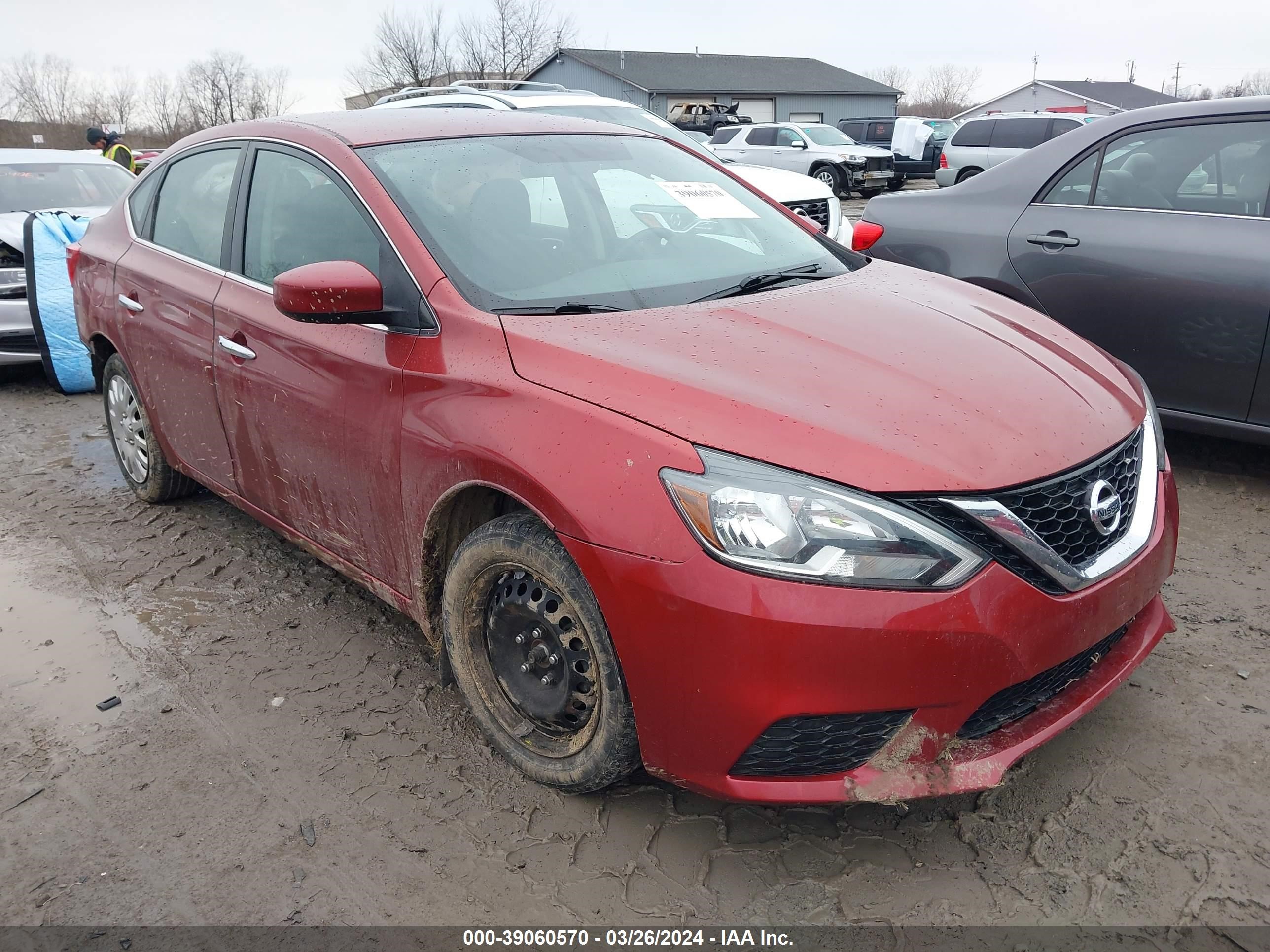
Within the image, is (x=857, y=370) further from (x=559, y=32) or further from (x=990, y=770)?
(x=559, y=32)

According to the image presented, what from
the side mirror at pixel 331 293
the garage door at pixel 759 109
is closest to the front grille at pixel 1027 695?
the side mirror at pixel 331 293

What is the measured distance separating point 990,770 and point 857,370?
0.90 meters

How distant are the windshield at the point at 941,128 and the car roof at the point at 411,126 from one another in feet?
80.7

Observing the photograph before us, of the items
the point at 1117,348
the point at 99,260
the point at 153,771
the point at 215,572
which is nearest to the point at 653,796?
the point at 153,771

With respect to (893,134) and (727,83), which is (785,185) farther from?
(727,83)

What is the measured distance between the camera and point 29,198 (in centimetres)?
761

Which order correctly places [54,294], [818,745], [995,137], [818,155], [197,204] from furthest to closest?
[818,155] < [995,137] < [54,294] < [197,204] < [818,745]

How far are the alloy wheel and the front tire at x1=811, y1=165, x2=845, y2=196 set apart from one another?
19.3m

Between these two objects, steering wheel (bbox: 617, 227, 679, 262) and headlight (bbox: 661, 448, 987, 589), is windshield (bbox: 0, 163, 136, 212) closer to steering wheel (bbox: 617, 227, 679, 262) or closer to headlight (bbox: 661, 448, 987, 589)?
steering wheel (bbox: 617, 227, 679, 262)

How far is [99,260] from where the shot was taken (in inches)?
167

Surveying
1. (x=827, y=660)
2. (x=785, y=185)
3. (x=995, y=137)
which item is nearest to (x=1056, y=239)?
(x=827, y=660)

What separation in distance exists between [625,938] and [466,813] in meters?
0.57

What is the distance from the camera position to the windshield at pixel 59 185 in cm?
757

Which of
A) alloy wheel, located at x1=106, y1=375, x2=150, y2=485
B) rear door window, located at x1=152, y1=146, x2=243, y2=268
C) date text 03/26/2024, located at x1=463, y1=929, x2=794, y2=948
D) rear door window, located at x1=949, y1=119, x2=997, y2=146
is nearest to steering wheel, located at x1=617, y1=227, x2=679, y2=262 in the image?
rear door window, located at x1=152, y1=146, x2=243, y2=268
